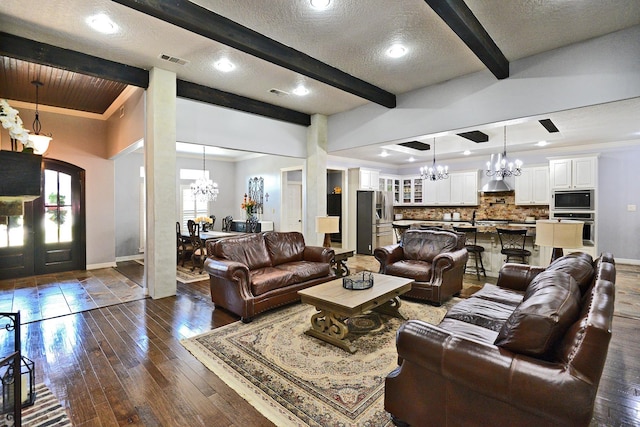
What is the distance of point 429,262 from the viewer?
4.64 m

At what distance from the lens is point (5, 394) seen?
1631 millimetres

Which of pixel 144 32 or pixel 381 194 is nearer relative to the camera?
pixel 144 32

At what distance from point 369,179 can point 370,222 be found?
1.23 metres

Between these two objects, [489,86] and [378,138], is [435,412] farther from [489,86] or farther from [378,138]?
[378,138]

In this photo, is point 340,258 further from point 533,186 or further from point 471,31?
point 533,186

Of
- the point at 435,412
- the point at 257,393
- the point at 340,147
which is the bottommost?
the point at 257,393

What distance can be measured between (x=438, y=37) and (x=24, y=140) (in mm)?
3695

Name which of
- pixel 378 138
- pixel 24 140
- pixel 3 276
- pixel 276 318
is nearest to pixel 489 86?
pixel 378 138

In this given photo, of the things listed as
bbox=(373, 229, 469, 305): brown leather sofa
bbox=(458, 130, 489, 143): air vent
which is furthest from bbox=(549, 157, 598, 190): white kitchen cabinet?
bbox=(373, 229, 469, 305): brown leather sofa

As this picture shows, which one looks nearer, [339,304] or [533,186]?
[339,304]

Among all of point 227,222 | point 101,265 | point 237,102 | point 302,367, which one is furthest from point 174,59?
point 227,222

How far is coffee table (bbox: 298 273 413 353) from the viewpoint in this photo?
279 cm

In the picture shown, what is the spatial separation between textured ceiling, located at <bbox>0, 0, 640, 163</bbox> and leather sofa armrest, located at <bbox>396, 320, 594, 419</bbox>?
283 centimetres

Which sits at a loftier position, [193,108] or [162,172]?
[193,108]
